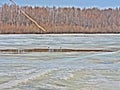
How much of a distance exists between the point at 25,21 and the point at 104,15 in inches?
864

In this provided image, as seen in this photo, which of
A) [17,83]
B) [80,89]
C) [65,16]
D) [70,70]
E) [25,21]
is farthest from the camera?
[65,16]

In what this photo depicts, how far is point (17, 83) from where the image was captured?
253 inches

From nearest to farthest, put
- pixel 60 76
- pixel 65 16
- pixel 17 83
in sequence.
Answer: pixel 17 83
pixel 60 76
pixel 65 16

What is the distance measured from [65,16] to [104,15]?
10558 mm

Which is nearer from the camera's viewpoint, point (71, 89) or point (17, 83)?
point (71, 89)

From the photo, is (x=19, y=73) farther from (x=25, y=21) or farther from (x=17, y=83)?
(x=25, y=21)

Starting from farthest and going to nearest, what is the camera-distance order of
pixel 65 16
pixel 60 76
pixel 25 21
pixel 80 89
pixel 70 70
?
pixel 65 16 → pixel 25 21 → pixel 70 70 → pixel 60 76 → pixel 80 89

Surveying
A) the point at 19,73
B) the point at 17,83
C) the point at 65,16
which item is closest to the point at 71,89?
the point at 17,83

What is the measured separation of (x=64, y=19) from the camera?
91750mm

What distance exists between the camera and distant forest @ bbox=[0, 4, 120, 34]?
3339 inches

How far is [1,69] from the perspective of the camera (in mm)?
8695

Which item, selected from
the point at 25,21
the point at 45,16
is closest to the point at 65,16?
the point at 45,16

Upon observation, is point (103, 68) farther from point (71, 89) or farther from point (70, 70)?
point (71, 89)

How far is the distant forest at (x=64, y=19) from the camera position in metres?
84.8
